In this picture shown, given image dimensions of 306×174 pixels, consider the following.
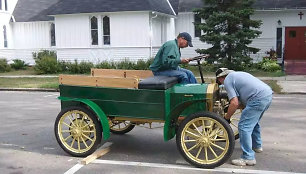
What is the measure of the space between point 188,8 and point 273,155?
20.8 metres

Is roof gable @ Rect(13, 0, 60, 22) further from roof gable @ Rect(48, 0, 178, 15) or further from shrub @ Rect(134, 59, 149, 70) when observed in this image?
shrub @ Rect(134, 59, 149, 70)

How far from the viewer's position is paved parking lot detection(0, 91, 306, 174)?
5.70 metres

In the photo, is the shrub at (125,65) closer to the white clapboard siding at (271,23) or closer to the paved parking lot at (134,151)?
Result: the white clapboard siding at (271,23)

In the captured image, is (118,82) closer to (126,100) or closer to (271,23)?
(126,100)

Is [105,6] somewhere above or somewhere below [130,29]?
above

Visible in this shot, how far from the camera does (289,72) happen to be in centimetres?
2033

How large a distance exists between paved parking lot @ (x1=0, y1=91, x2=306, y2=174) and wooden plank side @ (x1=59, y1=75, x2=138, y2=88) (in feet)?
3.93

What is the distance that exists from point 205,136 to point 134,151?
4.88 ft

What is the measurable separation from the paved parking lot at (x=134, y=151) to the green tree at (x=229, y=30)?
10384mm

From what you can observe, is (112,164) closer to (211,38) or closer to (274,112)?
(274,112)

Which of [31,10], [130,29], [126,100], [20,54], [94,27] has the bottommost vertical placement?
[126,100]

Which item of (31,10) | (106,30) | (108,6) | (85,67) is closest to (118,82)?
(85,67)

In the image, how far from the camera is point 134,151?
6.62m

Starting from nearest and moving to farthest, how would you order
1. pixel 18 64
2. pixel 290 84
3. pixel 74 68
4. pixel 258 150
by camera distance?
pixel 258 150 → pixel 290 84 → pixel 74 68 → pixel 18 64
